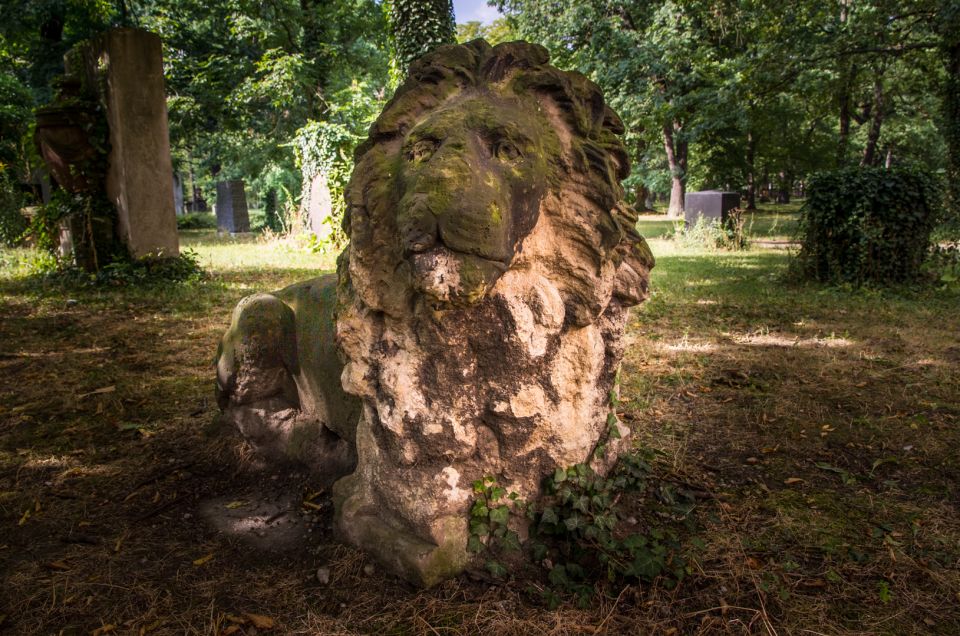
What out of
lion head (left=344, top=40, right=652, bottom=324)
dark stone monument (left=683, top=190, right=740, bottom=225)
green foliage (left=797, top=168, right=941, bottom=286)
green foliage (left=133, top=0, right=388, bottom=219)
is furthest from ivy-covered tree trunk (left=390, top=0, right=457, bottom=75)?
green foliage (left=133, top=0, right=388, bottom=219)

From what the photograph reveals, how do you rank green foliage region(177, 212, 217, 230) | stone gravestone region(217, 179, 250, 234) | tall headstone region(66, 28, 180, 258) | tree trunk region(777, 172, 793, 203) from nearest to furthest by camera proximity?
tall headstone region(66, 28, 180, 258) → stone gravestone region(217, 179, 250, 234) → green foliage region(177, 212, 217, 230) → tree trunk region(777, 172, 793, 203)

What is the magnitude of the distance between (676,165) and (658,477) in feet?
72.8

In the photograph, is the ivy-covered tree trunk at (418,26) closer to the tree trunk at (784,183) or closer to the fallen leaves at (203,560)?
the fallen leaves at (203,560)

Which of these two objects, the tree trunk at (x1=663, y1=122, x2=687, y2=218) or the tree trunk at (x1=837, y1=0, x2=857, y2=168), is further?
the tree trunk at (x1=663, y1=122, x2=687, y2=218)

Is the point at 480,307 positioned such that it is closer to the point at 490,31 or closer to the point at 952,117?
the point at 952,117

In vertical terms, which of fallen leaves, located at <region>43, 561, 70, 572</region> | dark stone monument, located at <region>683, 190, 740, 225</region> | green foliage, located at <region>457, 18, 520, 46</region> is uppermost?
green foliage, located at <region>457, 18, 520, 46</region>

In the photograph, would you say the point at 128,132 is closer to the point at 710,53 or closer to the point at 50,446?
the point at 50,446

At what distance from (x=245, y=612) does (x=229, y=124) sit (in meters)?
20.7

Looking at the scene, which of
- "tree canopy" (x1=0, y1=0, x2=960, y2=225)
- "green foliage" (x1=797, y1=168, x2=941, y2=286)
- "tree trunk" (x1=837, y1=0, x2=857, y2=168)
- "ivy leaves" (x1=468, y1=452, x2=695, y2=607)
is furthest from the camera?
"tree trunk" (x1=837, y1=0, x2=857, y2=168)

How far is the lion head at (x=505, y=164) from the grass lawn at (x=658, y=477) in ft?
3.37

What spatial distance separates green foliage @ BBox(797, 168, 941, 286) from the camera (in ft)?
23.9

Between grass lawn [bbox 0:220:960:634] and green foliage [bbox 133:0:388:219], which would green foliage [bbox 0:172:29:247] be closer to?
green foliage [bbox 133:0:388:219]

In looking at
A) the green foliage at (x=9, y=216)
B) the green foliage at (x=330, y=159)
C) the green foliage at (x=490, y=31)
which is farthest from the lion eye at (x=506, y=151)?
the green foliage at (x=490, y=31)

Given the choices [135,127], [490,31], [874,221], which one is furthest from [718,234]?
[490,31]
